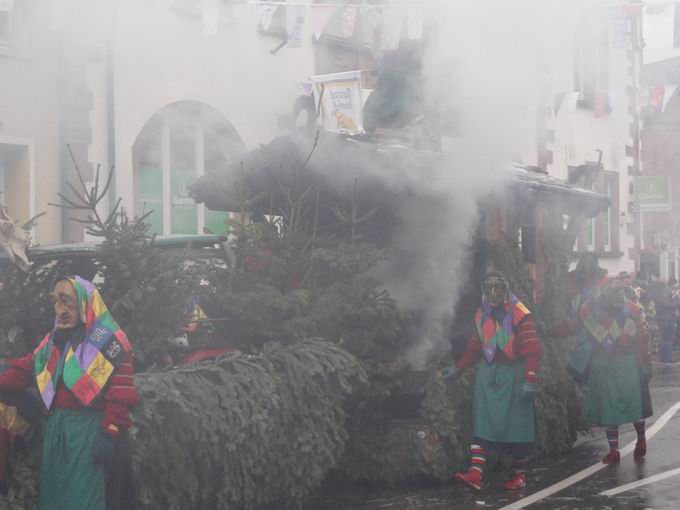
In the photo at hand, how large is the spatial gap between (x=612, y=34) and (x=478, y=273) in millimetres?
4132

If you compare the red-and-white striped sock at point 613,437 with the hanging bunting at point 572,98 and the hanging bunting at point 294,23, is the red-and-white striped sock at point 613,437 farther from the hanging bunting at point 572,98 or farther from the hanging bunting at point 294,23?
the hanging bunting at point 572,98

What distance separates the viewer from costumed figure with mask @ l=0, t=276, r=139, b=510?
4.79m

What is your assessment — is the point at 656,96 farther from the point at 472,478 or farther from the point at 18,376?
the point at 18,376

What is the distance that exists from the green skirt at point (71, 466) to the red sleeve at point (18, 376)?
241mm

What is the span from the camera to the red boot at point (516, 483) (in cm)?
712

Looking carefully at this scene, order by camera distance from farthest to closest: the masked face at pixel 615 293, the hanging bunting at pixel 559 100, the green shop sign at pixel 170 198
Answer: the hanging bunting at pixel 559 100
the green shop sign at pixel 170 198
the masked face at pixel 615 293

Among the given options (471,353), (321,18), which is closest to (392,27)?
(321,18)

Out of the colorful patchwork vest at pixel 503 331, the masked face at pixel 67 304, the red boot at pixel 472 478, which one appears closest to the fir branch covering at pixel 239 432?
the masked face at pixel 67 304

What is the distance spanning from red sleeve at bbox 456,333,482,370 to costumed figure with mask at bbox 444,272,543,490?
9 cm

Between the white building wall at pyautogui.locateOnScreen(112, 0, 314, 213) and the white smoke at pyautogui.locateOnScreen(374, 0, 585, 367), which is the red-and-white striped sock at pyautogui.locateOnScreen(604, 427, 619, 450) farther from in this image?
the white building wall at pyautogui.locateOnScreen(112, 0, 314, 213)

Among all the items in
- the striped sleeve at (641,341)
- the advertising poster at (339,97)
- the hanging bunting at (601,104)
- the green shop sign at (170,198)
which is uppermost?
the hanging bunting at (601,104)

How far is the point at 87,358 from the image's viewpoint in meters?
4.84

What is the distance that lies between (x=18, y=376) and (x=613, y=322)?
4.92 m

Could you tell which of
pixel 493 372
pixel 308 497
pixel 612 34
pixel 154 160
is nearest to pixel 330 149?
pixel 493 372
